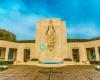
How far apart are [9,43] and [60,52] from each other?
1281 centimetres

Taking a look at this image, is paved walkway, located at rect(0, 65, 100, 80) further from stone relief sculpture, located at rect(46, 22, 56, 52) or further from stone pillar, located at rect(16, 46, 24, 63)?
stone pillar, located at rect(16, 46, 24, 63)

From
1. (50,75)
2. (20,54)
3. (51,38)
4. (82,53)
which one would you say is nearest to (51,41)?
(51,38)

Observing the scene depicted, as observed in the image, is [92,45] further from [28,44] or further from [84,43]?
[28,44]

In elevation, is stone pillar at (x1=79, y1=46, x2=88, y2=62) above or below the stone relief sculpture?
below

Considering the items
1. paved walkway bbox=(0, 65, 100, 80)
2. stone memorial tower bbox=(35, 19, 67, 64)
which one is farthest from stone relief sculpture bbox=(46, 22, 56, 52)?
paved walkway bbox=(0, 65, 100, 80)

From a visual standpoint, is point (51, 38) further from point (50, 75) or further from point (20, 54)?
point (50, 75)

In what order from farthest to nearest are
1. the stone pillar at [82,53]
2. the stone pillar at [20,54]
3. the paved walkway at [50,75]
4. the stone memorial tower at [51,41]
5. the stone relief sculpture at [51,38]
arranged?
the stone pillar at [20,54]
the stone pillar at [82,53]
the stone relief sculpture at [51,38]
the stone memorial tower at [51,41]
the paved walkway at [50,75]

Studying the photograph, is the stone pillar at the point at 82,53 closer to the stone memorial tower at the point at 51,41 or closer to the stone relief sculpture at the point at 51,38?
the stone memorial tower at the point at 51,41

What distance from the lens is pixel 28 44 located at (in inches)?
1257

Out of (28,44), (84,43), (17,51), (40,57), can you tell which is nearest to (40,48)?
(40,57)

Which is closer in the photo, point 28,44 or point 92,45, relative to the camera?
point 92,45

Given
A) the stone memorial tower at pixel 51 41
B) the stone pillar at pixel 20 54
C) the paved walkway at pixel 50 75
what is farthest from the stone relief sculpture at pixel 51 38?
the paved walkway at pixel 50 75

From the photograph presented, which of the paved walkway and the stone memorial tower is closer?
the paved walkway

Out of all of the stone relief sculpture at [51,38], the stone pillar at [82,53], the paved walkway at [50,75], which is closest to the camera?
the paved walkway at [50,75]
